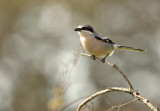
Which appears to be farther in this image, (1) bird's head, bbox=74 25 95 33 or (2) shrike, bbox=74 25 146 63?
(1) bird's head, bbox=74 25 95 33

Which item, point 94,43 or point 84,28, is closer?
point 94,43

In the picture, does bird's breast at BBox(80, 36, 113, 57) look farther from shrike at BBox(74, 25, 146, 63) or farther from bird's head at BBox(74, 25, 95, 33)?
bird's head at BBox(74, 25, 95, 33)

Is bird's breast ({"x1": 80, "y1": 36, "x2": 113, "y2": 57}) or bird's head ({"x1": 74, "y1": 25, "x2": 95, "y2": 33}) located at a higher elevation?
bird's head ({"x1": 74, "y1": 25, "x2": 95, "y2": 33})

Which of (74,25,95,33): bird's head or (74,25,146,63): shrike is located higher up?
(74,25,95,33): bird's head

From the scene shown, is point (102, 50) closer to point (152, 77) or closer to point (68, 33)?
point (152, 77)

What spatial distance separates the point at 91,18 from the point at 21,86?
4.45 metres

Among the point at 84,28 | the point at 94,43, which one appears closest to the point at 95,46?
the point at 94,43

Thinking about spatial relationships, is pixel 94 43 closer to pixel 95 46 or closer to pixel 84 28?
pixel 95 46

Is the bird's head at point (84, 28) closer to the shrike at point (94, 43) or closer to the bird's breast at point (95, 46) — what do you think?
the shrike at point (94, 43)

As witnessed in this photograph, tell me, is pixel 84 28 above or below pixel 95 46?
above

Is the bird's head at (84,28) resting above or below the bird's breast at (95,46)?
above

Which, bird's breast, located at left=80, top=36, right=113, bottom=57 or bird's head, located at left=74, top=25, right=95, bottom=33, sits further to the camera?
bird's head, located at left=74, top=25, right=95, bottom=33

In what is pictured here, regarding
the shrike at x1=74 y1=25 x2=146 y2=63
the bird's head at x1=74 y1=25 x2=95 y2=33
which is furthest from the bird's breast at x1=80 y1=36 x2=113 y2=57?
the bird's head at x1=74 y1=25 x2=95 y2=33

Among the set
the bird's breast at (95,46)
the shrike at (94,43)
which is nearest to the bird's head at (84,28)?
the shrike at (94,43)
